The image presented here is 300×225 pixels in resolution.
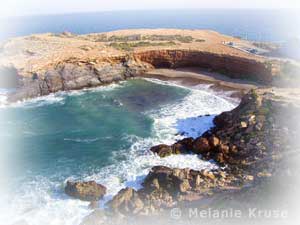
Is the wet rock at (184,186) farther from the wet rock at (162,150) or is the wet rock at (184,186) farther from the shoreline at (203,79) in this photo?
the shoreline at (203,79)

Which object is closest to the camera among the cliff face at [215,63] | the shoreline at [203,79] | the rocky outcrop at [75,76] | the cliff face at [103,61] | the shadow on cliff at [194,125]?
the shadow on cliff at [194,125]

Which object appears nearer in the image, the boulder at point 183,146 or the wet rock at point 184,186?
the wet rock at point 184,186

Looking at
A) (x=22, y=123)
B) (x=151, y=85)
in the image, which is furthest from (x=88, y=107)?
(x=151, y=85)

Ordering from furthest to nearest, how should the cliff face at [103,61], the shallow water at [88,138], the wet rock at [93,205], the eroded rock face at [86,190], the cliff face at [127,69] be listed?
1. the cliff face at [103,61]
2. the cliff face at [127,69]
3. the shallow water at [88,138]
4. the eroded rock face at [86,190]
5. the wet rock at [93,205]

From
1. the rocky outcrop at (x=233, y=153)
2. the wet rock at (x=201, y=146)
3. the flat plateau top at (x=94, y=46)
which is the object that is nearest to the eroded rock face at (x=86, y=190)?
the rocky outcrop at (x=233, y=153)

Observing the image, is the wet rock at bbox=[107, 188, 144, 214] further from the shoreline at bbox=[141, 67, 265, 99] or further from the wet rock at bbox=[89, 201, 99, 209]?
the shoreline at bbox=[141, 67, 265, 99]

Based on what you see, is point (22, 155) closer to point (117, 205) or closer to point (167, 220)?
point (117, 205)

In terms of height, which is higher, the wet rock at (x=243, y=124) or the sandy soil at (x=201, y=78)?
the sandy soil at (x=201, y=78)
